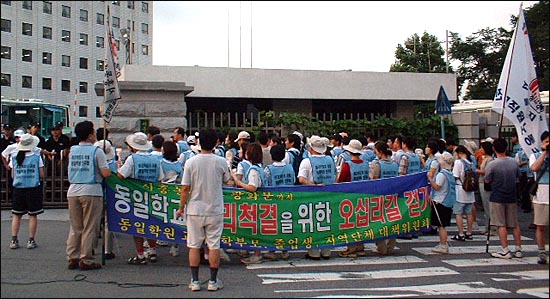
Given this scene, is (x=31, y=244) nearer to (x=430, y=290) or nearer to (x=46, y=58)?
(x=430, y=290)

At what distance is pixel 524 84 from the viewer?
9695mm

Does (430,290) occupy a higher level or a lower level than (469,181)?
lower

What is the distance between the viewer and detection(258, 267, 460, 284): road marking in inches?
309

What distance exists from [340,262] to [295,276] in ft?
4.03

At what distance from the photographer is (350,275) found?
8094 millimetres

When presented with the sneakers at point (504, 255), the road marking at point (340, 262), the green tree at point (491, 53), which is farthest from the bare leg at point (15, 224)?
the green tree at point (491, 53)

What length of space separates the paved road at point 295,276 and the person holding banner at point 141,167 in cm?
25

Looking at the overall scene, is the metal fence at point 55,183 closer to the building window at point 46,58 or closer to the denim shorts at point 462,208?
the denim shorts at point 462,208

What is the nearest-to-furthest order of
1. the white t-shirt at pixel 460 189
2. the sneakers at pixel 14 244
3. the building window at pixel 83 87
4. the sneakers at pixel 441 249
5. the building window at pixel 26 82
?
the sneakers at pixel 14 244 → the sneakers at pixel 441 249 → the white t-shirt at pixel 460 189 → the building window at pixel 26 82 → the building window at pixel 83 87

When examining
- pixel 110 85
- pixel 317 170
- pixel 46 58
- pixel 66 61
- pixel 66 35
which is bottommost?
pixel 317 170

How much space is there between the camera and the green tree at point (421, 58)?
18203 mm

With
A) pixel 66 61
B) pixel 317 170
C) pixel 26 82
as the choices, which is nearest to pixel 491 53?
pixel 317 170

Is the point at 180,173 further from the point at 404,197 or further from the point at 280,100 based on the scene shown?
the point at 280,100

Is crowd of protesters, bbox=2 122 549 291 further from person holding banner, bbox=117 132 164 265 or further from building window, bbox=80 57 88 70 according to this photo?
building window, bbox=80 57 88 70
